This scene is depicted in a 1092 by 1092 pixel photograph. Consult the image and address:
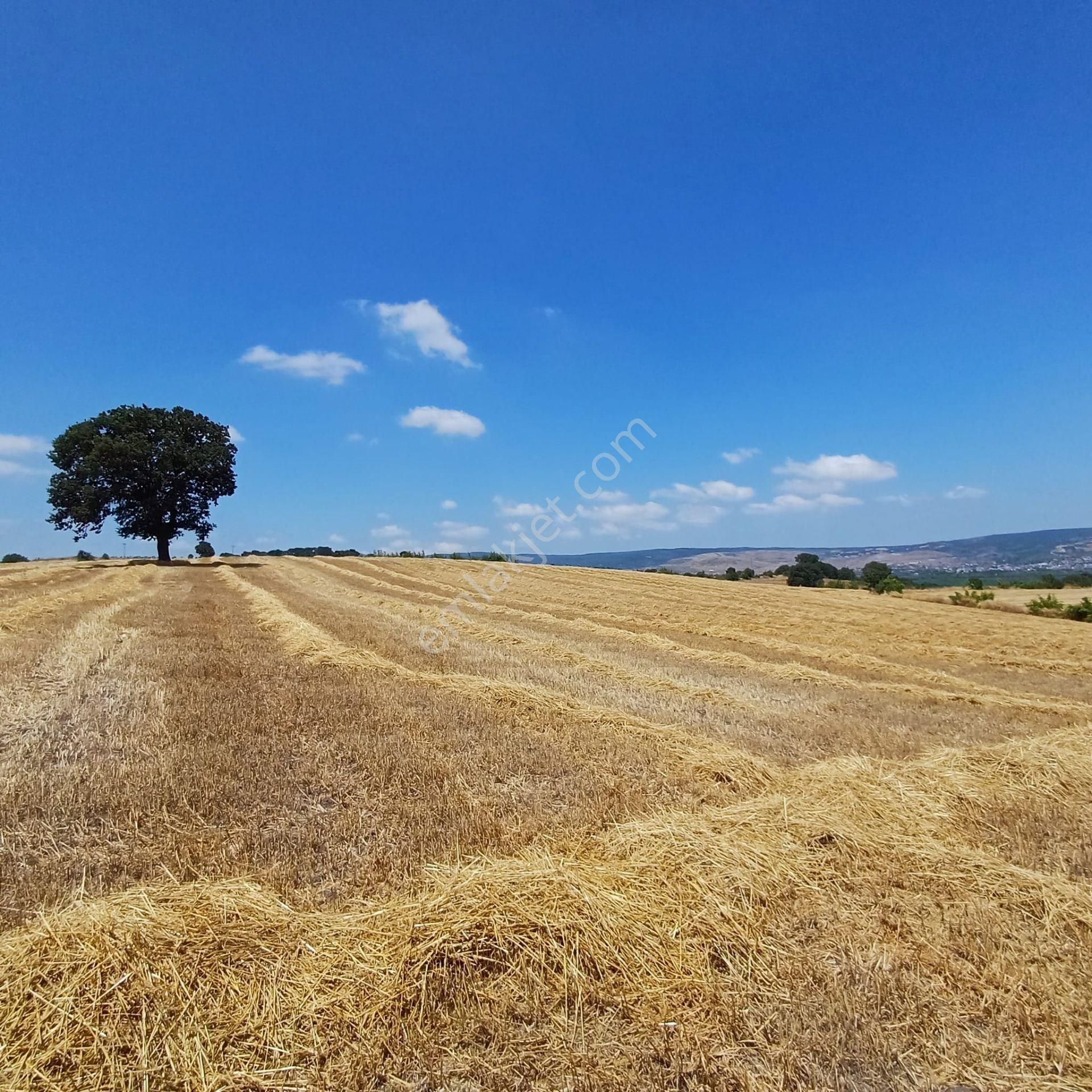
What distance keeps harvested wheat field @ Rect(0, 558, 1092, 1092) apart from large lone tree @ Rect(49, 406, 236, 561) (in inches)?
1666

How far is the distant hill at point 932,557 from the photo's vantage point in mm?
84788

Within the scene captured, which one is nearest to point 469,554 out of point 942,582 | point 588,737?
point 942,582

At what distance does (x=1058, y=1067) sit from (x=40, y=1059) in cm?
448

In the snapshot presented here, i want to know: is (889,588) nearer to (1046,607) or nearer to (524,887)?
(1046,607)

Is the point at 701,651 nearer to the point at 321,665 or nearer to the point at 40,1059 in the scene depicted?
the point at 321,665

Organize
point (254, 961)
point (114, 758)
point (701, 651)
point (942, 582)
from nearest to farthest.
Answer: point (254, 961) < point (114, 758) < point (701, 651) < point (942, 582)

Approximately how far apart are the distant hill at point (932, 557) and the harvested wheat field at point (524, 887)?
5864cm

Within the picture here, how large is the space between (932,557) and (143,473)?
134399 mm

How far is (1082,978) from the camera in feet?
10.5

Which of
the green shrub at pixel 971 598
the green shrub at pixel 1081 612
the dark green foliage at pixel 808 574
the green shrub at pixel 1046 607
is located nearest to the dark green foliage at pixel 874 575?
the dark green foliage at pixel 808 574

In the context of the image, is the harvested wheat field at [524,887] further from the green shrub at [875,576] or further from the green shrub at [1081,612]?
the green shrub at [875,576]

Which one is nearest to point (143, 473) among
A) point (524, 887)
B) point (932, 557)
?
point (524, 887)

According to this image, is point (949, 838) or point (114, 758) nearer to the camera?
point (949, 838)

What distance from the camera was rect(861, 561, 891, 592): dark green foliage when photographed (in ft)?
128
